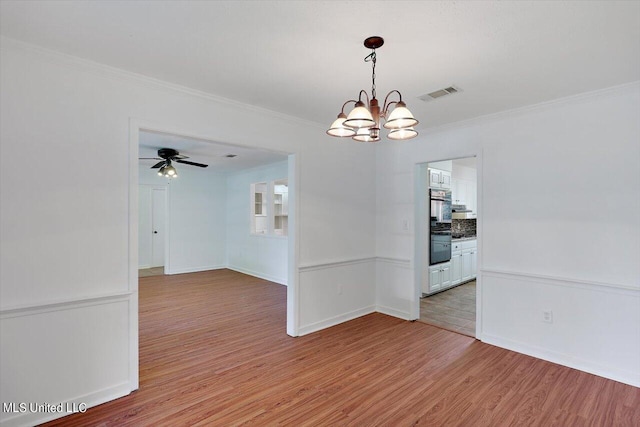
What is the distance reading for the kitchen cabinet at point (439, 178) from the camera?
556 centimetres

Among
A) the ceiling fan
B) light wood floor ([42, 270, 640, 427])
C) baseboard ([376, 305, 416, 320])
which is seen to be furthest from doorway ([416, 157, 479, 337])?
the ceiling fan

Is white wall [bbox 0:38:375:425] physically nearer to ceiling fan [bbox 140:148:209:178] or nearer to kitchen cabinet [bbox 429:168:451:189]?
ceiling fan [bbox 140:148:209:178]

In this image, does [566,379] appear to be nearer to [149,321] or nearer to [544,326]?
[544,326]

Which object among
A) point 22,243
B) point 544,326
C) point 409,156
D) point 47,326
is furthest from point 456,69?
point 47,326

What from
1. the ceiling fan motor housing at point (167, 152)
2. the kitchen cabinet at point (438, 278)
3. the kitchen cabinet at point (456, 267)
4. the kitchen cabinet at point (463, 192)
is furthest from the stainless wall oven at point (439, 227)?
the ceiling fan motor housing at point (167, 152)

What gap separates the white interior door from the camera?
329 inches

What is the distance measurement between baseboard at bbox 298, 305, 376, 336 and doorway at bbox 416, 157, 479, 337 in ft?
2.54

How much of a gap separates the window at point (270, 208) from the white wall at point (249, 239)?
0.12 metres

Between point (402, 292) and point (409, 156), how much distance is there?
1908 mm

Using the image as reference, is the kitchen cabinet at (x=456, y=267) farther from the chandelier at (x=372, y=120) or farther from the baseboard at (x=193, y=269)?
the baseboard at (x=193, y=269)

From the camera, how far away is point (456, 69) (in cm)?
245

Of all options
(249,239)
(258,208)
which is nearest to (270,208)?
(258,208)

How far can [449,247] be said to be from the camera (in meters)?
5.79

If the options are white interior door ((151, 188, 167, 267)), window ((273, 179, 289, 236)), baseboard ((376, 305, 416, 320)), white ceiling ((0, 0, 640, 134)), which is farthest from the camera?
white interior door ((151, 188, 167, 267))
